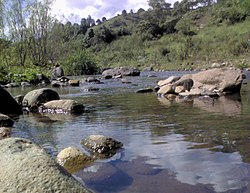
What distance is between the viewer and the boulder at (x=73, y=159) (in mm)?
5379

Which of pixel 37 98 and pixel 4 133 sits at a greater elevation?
pixel 37 98

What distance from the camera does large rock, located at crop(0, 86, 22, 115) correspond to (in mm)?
11945

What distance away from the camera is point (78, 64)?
36.1 meters

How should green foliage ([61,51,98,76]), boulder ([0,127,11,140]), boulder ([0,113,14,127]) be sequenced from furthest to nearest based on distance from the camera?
green foliage ([61,51,98,76])
boulder ([0,113,14,127])
boulder ([0,127,11,140])

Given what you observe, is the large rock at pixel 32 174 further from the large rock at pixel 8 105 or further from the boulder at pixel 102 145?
the large rock at pixel 8 105

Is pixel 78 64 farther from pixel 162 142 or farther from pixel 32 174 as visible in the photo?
pixel 32 174

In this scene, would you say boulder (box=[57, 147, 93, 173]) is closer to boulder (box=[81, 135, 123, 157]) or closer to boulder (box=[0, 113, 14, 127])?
boulder (box=[81, 135, 123, 157])

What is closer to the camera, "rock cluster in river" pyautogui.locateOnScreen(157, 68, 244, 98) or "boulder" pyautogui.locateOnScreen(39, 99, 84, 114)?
"boulder" pyautogui.locateOnScreen(39, 99, 84, 114)

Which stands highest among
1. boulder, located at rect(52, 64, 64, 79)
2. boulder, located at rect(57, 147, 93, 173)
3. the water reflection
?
boulder, located at rect(52, 64, 64, 79)

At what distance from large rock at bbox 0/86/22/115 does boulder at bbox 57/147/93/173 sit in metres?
6.69

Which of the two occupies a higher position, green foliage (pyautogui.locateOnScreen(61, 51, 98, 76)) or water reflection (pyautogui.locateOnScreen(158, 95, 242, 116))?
green foliage (pyautogui.locateOnScreen(61, 51, 98, 76))

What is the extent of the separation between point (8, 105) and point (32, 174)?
9.37 meters

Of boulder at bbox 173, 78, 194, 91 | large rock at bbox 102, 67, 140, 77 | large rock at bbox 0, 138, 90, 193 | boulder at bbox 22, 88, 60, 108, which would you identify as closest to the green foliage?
large rock at bbox 102, 67, 140, 77

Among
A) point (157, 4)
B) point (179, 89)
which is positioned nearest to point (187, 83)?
point (179, 89)
